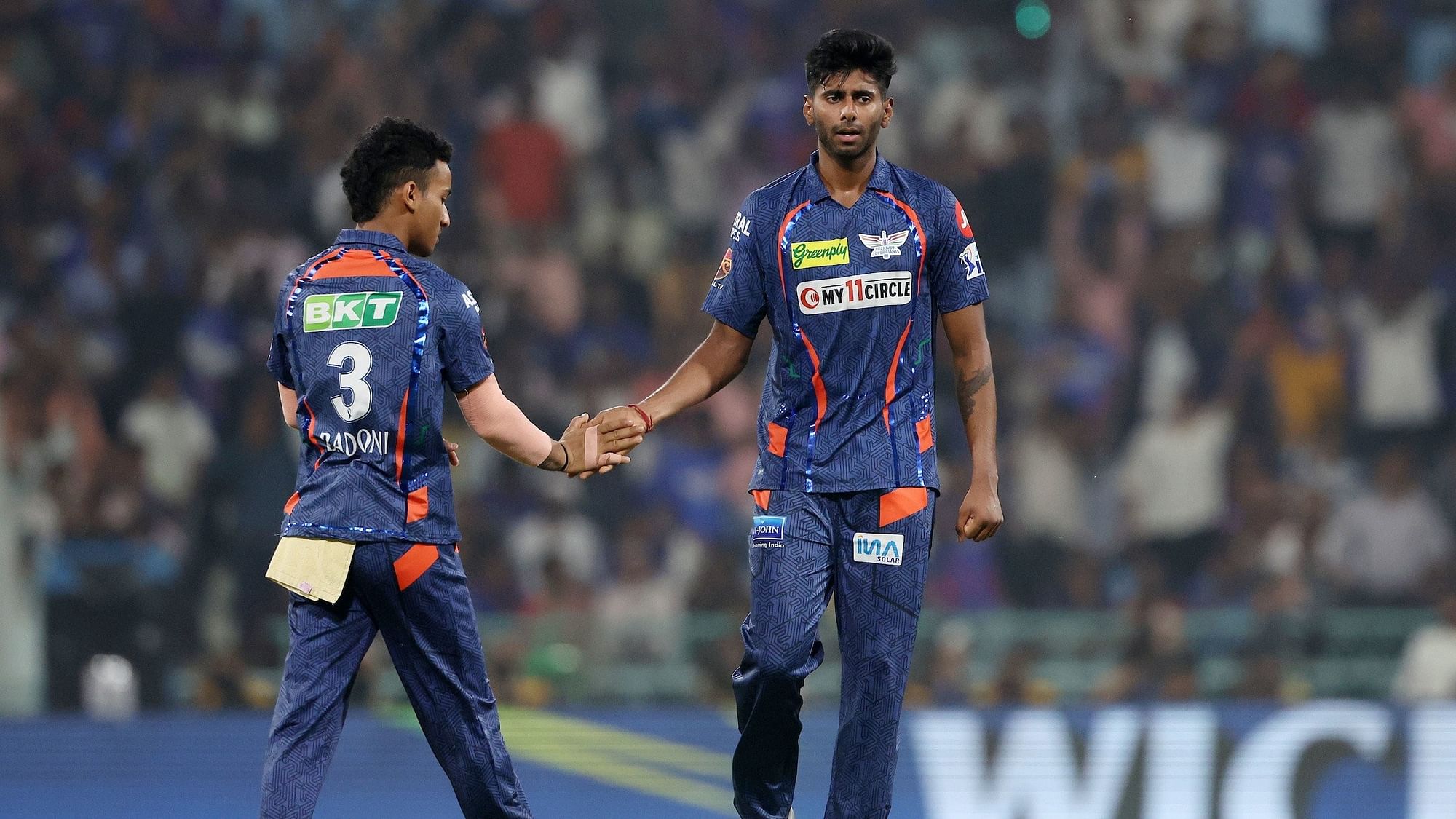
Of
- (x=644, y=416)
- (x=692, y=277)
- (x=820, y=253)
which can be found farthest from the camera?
(x=692, y=277)

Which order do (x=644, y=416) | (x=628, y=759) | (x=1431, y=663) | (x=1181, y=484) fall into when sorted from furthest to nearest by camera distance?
(x=1181, y=484) < (x=1431, y=663) < (x=628, y=759) < (x=644, y=416)

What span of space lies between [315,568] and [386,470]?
1.04 feet

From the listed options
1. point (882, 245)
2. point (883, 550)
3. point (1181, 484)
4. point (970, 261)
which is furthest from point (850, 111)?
point (1181, 484)

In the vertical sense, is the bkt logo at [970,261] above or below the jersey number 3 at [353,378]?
above

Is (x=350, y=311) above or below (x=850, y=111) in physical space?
below

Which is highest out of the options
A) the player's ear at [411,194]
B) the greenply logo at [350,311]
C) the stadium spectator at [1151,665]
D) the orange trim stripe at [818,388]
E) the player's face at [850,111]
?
the player's face at [850,111]

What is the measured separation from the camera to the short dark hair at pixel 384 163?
488 centimetres

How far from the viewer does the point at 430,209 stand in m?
4.96

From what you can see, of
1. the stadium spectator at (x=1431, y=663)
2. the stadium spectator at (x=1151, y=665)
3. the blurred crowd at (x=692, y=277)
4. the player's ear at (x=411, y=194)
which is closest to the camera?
the player's ear at (x=411, y=194)

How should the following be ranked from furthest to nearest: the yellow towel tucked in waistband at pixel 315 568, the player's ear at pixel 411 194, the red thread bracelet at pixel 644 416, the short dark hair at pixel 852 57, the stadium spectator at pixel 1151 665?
1. the stadium spectator at pixel 1151 665
2. the red thread bracelet at pixel 644 416
3. the short dark hair at pixel 852 57
4. the player's ear at pixel 411 194
5. the yellow towel tucked in waistband at pixel 315 568

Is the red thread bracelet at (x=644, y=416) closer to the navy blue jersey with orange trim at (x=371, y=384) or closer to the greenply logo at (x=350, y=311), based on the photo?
the navy blue jersey with orange trim at (x=371, y=384)

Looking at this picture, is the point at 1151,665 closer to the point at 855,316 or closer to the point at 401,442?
the point at 855,316

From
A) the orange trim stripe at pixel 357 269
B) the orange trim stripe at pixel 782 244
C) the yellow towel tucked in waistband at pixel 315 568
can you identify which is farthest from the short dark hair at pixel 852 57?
the yellow towel tucked in waistband at pixel 315 568

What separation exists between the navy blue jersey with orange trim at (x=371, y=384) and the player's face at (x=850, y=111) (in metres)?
1.16
